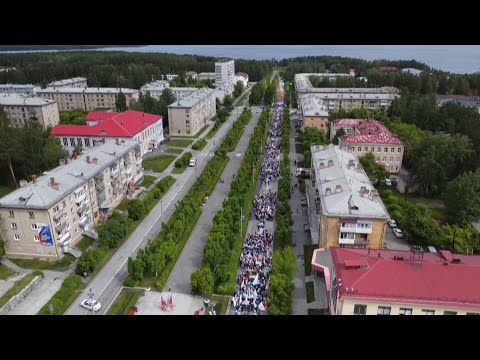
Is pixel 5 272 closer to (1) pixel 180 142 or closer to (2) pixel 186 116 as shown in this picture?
(1) pixel 180 142

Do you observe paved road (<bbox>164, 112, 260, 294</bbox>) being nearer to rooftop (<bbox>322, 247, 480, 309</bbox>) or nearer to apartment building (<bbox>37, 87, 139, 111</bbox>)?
rooftop (<bbox>322, 247, 480, 309</bbox>)

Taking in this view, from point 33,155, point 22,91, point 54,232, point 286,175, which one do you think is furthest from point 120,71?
point 54,232

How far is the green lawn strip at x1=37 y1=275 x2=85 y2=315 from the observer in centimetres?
2331

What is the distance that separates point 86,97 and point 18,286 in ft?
211

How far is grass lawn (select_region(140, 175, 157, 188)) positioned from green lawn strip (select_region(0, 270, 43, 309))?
17.7 m

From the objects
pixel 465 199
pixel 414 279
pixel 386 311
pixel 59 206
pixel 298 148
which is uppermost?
pixel 59 206

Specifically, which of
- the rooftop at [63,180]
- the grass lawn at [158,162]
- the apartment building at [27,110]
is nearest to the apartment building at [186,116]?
the grass lawn at [158,162]

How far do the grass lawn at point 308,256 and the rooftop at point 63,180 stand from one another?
18.7m

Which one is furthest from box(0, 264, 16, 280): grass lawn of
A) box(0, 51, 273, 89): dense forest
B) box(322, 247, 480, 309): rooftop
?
box(0, 51, 273, 89): dense forest

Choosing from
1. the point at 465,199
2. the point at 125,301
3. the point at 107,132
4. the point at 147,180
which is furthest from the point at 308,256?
the point at 107,132

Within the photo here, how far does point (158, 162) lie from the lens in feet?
168

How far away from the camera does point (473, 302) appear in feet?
65.8
